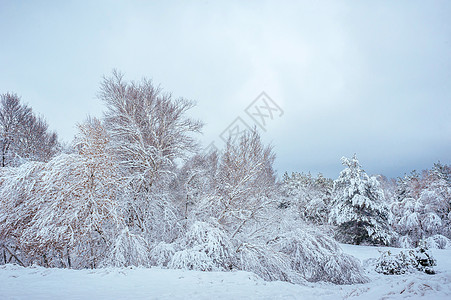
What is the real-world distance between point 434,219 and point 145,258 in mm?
22042

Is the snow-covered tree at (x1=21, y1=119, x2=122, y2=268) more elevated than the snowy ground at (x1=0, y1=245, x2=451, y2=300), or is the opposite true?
the snow-covered tree at (x1=21, y1=119, x2=122, y2=268)

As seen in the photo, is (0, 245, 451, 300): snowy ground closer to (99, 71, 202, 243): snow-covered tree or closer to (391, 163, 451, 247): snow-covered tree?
(99, 71, 202, 243): snow-covered tree

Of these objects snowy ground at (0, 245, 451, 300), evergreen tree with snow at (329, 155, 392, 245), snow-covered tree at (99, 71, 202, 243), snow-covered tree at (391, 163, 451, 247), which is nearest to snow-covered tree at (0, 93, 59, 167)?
snow-covered tree at (99, 71, 202, 243)

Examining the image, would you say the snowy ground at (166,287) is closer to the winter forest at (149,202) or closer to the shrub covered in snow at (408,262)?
the winter forest at (149,202)

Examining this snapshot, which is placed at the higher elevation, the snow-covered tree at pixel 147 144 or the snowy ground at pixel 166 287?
the snow-covered tree at pixel 147 144

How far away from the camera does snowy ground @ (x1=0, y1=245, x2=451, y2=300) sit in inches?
140

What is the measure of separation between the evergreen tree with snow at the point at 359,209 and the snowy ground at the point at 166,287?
13.2 m

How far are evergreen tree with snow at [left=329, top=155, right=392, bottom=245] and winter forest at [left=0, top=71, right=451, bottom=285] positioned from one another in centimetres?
858

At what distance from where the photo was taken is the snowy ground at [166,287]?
3.55 meters

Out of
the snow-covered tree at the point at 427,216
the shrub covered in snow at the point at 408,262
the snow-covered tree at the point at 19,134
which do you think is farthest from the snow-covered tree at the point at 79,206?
Result: the snow-covered tree at the point at 427,216

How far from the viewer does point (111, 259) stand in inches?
274

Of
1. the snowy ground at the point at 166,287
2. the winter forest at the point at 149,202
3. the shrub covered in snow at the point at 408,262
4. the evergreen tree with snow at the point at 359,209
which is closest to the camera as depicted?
the snowy ground at the point at 166,287

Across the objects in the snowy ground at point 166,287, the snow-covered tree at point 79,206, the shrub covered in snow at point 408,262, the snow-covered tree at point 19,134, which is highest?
the snow-covered tree at point 19,134

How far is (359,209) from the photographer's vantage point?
17234mm
